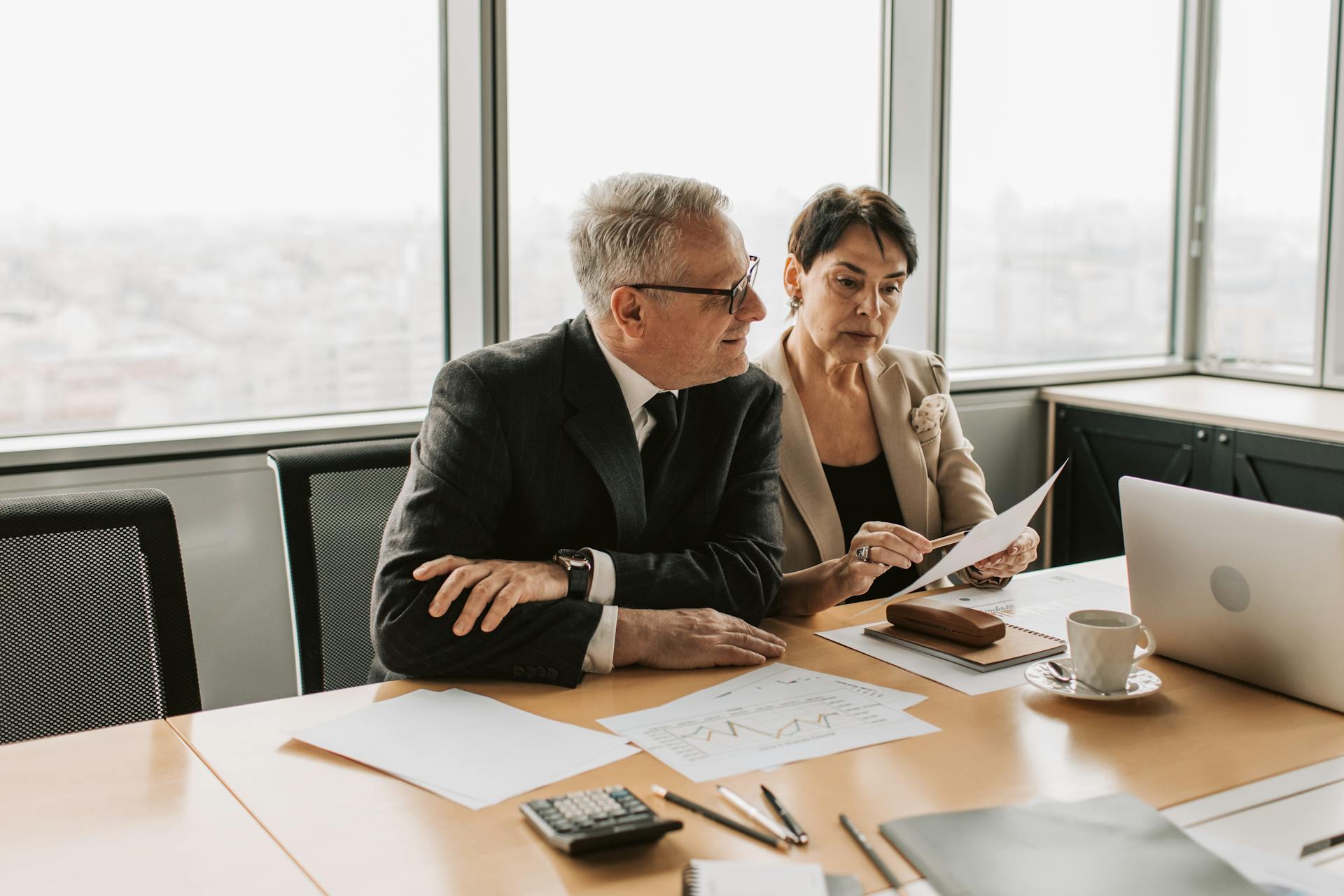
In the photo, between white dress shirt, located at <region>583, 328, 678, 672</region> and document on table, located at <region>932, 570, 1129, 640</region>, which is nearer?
white dress shirt, located at <region>583, 328, 678, 672</region>

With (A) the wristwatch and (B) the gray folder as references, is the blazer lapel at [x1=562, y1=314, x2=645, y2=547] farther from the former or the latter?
(B) the gray folder

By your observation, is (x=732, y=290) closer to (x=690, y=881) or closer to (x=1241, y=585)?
(x=1241, y=585)

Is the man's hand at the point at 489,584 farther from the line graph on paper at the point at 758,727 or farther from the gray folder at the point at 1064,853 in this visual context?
the gray folder at the point at 1064,853

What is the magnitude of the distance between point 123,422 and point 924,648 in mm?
1937

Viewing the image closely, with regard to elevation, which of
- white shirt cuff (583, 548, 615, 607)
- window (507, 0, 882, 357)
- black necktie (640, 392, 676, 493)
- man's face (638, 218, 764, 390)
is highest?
window (507, 0, 882, 357)

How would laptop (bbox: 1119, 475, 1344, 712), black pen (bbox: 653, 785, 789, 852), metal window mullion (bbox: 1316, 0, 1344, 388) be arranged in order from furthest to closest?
metal window mullion (bbox: 1316, 0, 1344, 388)
laptop (bbox: 1119, 475, 1344, 712)
black pen (bbox: 653, 785, 789, 852)

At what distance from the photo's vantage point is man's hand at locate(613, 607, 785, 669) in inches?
61.6

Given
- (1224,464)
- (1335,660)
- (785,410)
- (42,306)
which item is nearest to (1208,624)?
(1335,660)

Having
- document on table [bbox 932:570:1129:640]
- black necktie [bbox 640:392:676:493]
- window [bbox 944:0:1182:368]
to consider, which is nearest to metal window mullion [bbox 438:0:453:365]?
black necktie [bbox 640:392:676:493]

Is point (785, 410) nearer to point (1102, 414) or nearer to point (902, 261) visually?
point (902, 261)

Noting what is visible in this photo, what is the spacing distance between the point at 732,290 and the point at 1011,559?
0.65 metres

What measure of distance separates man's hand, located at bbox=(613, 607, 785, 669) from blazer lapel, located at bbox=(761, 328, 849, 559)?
2.25ft

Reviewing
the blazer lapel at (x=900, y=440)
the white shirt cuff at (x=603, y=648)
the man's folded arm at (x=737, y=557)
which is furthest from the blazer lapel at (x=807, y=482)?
the white shirt cuff at (x=603, y=648)

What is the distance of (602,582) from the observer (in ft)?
5.45
